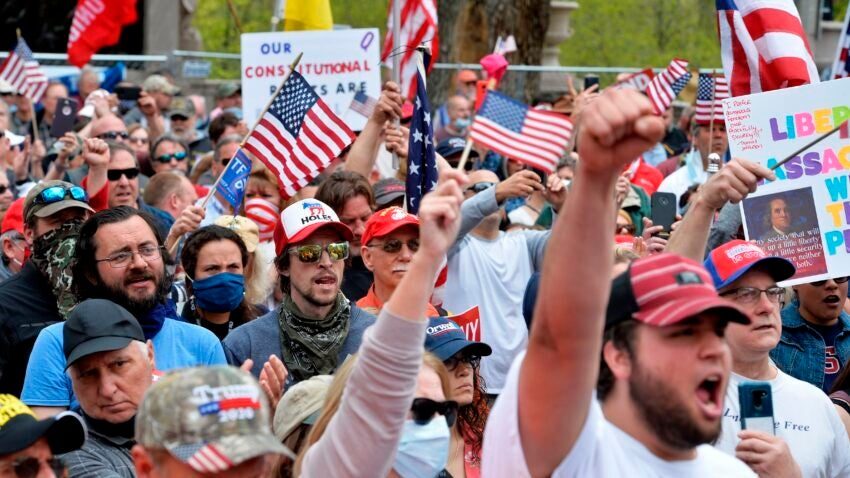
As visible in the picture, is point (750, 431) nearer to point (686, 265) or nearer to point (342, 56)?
point (686, 265)

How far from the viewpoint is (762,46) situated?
748cm

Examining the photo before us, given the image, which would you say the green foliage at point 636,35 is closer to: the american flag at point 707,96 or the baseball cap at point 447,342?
the american flag at point 707,96

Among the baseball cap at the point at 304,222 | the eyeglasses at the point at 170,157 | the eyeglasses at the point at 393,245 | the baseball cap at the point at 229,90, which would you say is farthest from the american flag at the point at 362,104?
the baseball cap at the point at 229,90

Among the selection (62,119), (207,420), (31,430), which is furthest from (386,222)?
(62,119)

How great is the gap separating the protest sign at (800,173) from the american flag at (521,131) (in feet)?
3.64

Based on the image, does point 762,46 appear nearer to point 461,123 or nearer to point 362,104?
point 362,104

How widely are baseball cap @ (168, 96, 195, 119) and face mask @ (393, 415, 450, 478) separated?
12.0 meters

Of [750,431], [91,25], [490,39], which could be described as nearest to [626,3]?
[490,39]

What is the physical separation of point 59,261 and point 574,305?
3754 millimetres

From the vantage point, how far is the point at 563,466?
329 cm

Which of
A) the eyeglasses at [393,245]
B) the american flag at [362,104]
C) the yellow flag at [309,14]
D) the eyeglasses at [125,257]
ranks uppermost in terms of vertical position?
the yellow flag at [309,14]

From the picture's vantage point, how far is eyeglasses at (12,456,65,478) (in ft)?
12.8

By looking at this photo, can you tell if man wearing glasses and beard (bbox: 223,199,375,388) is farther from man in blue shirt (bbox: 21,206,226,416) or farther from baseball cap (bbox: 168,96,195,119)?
baseball cap (bbox: 168,96,195,119)

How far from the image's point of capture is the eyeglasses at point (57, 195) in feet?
22.3
